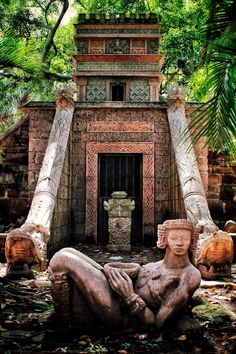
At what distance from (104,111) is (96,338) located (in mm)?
7369

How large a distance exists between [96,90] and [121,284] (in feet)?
38.3

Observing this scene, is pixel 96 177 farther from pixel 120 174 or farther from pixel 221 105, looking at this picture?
pixel 221 105

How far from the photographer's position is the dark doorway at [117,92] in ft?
45.7

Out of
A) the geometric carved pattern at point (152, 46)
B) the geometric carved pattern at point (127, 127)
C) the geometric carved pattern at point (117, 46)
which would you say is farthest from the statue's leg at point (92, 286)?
Answer: the geometric carved pattern at point (152, 46)

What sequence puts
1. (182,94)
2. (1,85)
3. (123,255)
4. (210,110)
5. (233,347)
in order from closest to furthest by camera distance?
(233,347) → (210,110) → (123,255) → (182,94) → (1,85)

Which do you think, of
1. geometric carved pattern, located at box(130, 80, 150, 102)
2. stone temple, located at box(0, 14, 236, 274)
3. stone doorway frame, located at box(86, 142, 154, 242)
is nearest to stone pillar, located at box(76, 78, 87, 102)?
geometric carved pattern, located at box(130, 80, 150, 102)

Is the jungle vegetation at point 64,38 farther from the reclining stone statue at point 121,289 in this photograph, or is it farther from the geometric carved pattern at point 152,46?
the reclining stone statue at point 121,289

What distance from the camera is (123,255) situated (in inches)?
292

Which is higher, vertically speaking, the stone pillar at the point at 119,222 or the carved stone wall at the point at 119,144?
the carved stone wall at the point at 119,144

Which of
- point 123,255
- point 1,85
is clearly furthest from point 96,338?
point 1,85

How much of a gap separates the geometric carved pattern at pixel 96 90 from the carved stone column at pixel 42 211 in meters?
4.84

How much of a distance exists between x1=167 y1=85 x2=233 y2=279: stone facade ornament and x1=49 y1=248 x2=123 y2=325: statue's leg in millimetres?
1430

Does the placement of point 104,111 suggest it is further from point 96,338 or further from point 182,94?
point 96,338

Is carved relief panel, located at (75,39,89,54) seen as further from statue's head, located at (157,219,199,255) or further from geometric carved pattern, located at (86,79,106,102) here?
statue's head, located at (157,219,199,255)
